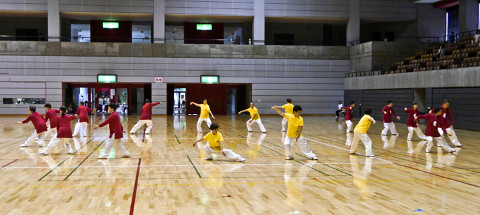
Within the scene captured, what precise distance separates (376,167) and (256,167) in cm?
293

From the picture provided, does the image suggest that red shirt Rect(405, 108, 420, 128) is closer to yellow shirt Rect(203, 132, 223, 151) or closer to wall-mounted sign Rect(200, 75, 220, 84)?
yellow shirt Rect(203, 132, 223, 151)

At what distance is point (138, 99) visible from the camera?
36750 mm

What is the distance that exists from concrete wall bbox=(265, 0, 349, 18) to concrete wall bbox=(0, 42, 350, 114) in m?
2.89

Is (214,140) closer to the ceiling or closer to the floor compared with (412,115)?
closer to the floor

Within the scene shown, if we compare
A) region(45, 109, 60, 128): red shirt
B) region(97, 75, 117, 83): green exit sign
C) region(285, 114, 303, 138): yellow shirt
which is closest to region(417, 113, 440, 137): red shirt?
region(285, 114, 303, 138): yellow shirt

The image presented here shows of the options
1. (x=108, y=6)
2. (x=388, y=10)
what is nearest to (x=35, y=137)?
(x=108, y=6)

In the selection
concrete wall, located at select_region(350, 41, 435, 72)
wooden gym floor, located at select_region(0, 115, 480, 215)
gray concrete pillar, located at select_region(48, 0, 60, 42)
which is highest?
gray concrete pillar, located at select_region(48, 0, 60, 42)

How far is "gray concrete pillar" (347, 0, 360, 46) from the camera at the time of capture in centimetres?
3612

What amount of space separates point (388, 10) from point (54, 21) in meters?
27.8

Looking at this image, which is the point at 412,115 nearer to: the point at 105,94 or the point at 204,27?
the point at 204,27

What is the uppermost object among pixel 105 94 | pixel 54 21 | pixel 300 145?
pixel 54 21

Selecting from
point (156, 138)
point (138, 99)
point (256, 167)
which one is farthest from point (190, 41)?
point (256, 167)

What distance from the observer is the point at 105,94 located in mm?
38781

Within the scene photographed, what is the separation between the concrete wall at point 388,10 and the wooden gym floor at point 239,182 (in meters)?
25.3
